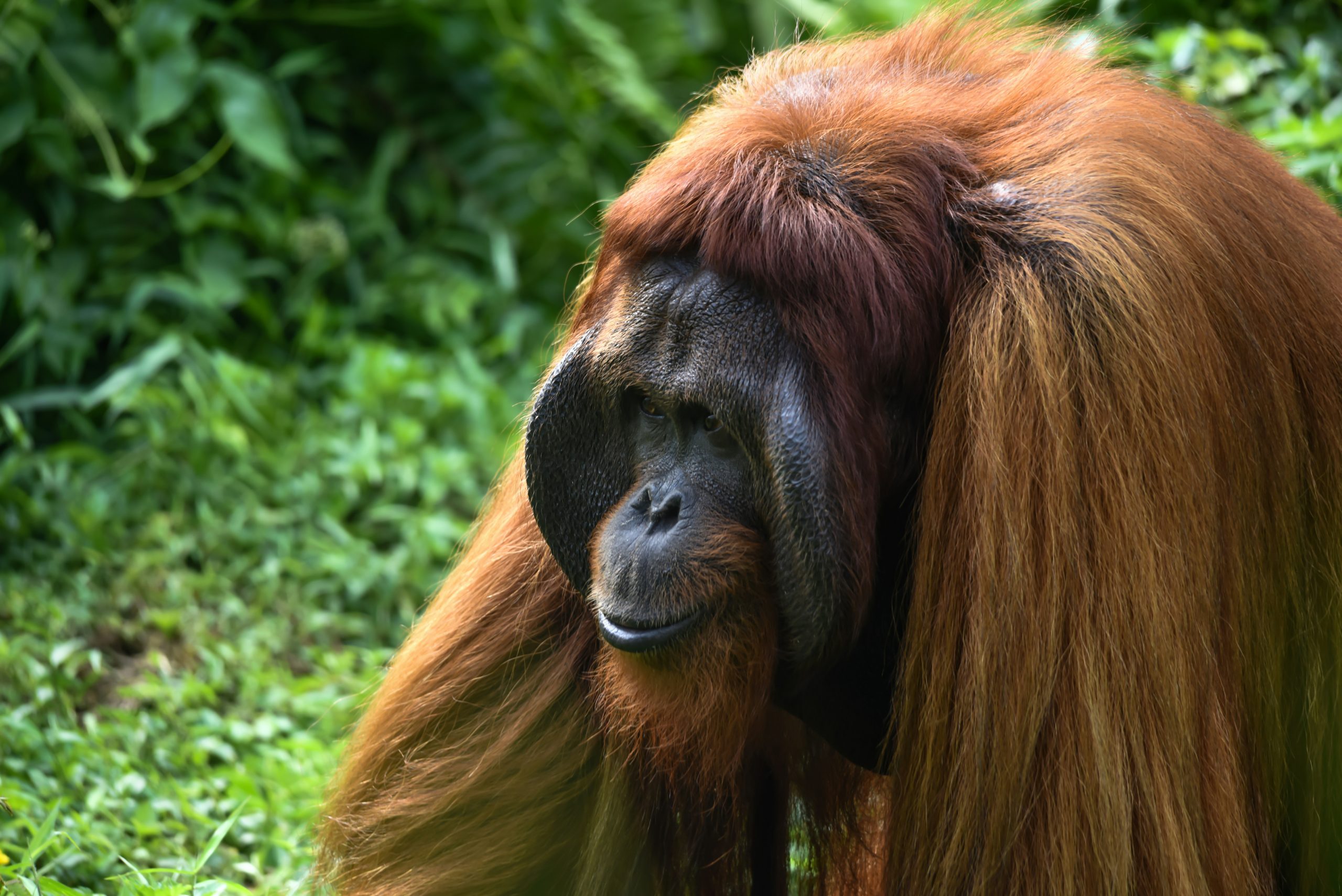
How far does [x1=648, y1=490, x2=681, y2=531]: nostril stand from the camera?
1957 mm

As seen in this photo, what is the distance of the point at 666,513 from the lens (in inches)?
77.2

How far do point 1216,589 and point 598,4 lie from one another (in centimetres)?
496

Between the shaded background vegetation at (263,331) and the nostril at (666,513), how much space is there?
118cm

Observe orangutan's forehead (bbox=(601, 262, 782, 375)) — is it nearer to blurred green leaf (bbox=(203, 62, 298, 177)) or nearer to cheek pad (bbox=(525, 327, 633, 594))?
cheek pad (bbox=(525, 327, 633, 594))

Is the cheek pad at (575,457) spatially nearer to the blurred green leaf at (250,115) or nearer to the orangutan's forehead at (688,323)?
the orangutan's forehead at (688,323)

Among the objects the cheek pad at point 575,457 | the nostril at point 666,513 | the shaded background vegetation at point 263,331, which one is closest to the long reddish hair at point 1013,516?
the cheek pad at point 575,457

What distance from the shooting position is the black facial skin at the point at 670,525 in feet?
6.33

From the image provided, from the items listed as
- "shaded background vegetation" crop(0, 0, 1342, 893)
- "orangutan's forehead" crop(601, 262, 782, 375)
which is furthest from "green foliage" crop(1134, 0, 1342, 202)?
"orangutan's forehead" crop(601, 262, 782, 375)

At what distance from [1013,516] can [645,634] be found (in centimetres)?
55

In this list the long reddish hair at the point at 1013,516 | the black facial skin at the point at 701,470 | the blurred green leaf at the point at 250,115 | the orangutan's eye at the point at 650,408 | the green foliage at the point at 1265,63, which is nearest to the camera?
the long reddish hair at the point at 1013,516

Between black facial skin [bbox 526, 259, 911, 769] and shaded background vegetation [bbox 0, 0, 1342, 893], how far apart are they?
1104 millimetres

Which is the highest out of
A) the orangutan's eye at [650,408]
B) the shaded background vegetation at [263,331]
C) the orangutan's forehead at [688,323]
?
the orangutan's forehead at [688,323]

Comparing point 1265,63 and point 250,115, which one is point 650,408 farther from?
point 250,115

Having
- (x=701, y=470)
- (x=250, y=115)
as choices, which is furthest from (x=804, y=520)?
(x=250, y=115)
